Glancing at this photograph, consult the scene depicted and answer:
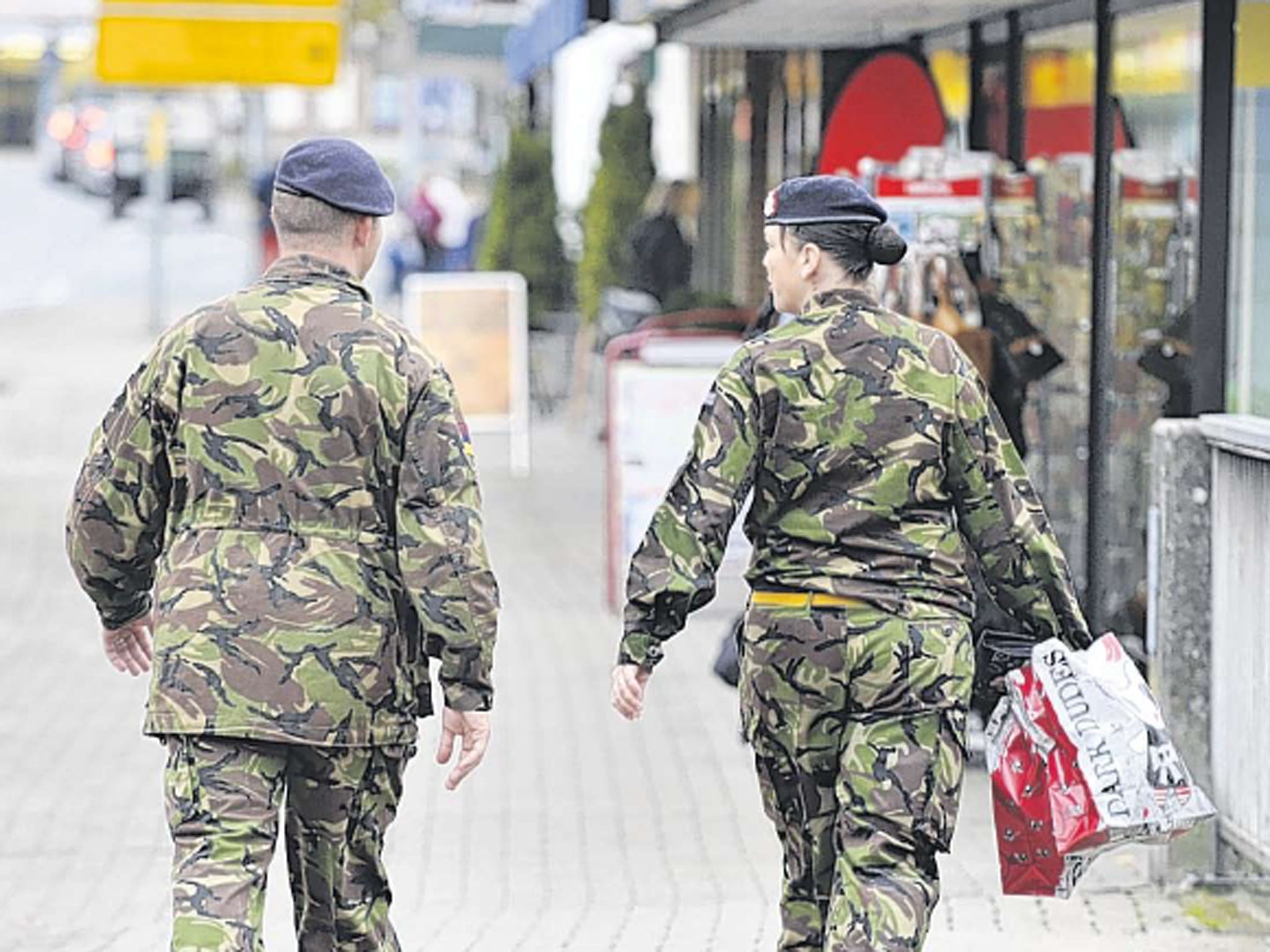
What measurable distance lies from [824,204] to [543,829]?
3.02m

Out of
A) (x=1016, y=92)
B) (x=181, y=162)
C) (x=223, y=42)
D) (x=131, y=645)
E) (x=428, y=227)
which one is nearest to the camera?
(x=131, y=645)

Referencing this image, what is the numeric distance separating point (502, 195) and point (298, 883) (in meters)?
16.0

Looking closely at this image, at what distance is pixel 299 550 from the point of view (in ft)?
15.4

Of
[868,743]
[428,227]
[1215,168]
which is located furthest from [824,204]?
[428,227]

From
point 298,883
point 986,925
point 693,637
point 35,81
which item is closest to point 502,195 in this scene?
point 693,637

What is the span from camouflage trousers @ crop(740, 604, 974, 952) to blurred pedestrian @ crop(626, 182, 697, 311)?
37.2ft

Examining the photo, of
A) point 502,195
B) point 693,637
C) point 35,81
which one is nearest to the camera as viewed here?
point 693,637

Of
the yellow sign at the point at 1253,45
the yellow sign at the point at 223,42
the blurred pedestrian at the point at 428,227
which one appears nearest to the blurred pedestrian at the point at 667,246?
the yellow sign at the point at 223,42

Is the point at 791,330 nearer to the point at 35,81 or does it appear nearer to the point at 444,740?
the point at 444,740

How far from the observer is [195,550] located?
474 centimetres

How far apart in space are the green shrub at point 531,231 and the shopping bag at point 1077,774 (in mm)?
15486

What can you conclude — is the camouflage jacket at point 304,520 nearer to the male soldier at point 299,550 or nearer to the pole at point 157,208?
the male soldier at point 299,550

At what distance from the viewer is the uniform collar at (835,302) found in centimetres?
505

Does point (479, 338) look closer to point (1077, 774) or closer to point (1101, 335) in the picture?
point (1101, 335)
